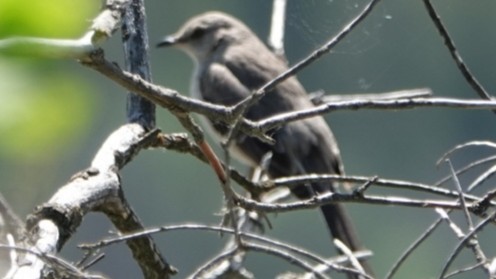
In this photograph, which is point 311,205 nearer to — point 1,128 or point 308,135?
point 1,128

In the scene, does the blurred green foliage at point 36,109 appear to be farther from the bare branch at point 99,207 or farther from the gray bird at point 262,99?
Answer: the gray bird at point 262,99

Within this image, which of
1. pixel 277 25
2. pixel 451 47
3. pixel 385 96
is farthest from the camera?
pixel 277 25

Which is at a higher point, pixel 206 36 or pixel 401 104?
pixel 206 36

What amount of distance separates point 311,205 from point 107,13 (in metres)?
0.50

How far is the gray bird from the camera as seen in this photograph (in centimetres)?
615

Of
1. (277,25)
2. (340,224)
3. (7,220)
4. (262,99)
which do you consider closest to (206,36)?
(262,99)

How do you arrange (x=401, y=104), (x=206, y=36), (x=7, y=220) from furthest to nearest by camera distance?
(x=206, y=36)
(x=401, y=104)
(x=7, y=220)

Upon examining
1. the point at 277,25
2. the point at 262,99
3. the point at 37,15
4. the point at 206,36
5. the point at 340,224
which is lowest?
the point at 340,224

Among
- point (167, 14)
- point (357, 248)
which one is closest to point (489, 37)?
point (167, 14)

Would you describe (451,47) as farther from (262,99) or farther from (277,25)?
(262,99)

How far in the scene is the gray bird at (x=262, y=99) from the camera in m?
6.15

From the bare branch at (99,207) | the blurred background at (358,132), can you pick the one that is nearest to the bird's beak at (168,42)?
the blurred background at (358,132)

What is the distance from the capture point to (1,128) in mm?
475

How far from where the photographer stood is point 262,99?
687 centimetres
